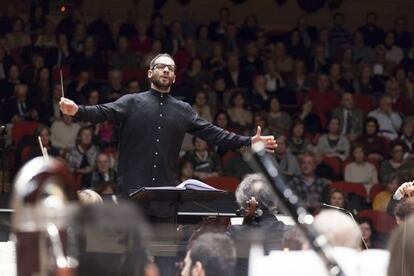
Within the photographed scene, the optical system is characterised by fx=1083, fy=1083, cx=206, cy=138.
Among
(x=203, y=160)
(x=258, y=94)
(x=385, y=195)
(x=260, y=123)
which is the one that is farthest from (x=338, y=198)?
(x=258, y=94)

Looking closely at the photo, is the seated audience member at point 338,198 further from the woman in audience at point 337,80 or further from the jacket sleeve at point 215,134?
the woman in audience at point 337,80

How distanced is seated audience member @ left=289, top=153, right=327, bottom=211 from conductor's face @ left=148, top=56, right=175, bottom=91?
3.21m

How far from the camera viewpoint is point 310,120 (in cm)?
1322

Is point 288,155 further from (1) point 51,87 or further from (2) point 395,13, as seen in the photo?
(2) point 395,13

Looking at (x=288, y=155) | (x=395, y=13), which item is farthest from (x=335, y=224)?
(x=395, y=13)

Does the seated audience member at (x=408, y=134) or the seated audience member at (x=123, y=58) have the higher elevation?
the seated audience member at (x=123, y=58)

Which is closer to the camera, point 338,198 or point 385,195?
point 338,198

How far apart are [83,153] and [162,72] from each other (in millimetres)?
3986

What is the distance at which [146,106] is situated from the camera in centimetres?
746

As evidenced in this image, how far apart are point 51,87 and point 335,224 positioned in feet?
31.9

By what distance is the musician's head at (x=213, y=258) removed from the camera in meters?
3.51

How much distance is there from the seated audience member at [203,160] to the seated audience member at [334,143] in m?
1.57

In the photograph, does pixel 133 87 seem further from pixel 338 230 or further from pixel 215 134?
pixel 338 230

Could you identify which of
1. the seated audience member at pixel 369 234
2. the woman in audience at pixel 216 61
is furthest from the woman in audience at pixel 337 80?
the seated audience member at pixel 369 234
